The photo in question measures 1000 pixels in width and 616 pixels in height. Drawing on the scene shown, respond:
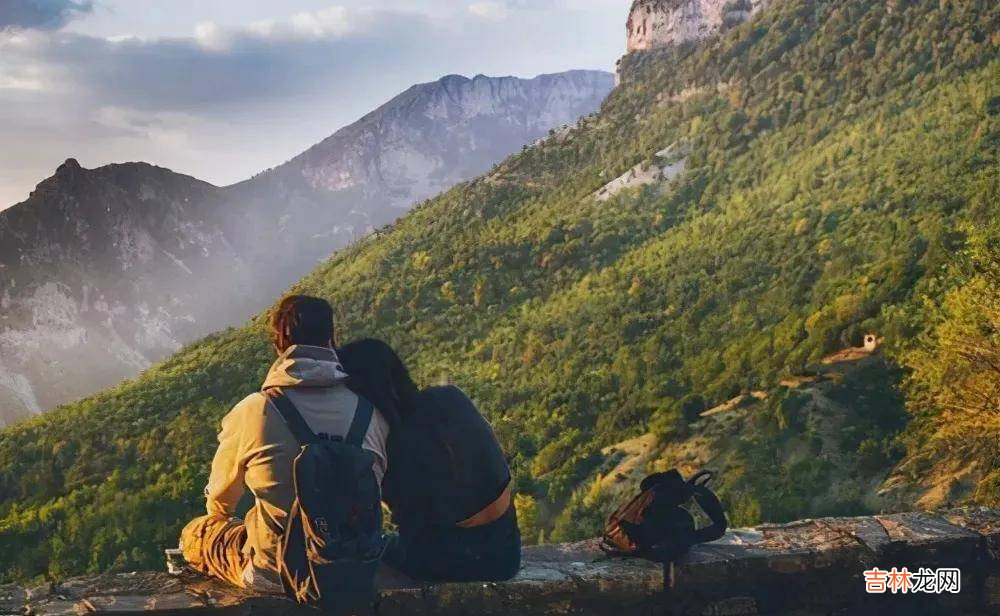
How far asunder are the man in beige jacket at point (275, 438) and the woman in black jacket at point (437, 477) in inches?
4.3

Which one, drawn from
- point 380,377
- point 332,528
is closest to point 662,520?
point 380,377

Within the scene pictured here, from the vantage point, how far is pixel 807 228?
4044 cm

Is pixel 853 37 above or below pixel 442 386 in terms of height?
above

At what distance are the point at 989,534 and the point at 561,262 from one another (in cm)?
5032

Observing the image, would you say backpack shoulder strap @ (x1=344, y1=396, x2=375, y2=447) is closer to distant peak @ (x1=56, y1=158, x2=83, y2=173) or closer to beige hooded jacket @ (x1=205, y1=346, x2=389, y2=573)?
beige hooded jacket @ (x1=205, y1=346, x2=389, y2=573)

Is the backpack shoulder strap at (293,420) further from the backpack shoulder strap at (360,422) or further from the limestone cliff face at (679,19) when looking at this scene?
the limestone cliff face at (679,19)

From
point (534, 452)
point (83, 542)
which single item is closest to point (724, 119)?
point (534, 452)

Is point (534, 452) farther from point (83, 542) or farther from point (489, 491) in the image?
point (489, 491)

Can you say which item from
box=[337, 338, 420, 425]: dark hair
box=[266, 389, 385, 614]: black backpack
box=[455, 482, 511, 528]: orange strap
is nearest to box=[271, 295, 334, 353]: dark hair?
box=[337, 338, 420, 425]: dark hair

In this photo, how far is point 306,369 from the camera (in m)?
2.99

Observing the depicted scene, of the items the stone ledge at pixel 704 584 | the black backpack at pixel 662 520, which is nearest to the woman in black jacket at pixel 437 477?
the stone ledge at pixel 704 584

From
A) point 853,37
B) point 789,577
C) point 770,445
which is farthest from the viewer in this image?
point 853,37

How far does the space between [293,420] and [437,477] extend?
621 mm

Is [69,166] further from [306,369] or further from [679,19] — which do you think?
[306,369]
